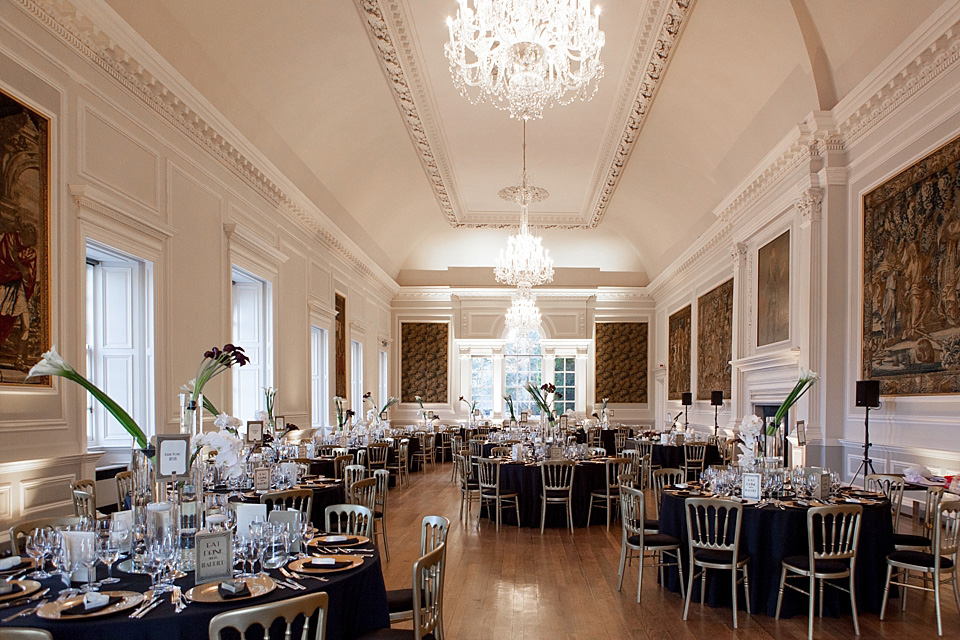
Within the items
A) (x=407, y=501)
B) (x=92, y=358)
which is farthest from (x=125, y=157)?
(x=407, y=501)

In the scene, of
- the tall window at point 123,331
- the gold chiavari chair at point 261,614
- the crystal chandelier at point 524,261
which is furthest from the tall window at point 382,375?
the gold chiavari chair at point 261,614

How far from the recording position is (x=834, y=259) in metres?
9.02

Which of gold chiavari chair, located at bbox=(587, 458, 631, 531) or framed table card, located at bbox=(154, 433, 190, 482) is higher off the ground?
framed table card, located at bbox=(154, 433, 190, 482)

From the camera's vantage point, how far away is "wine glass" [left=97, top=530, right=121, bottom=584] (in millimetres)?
3521

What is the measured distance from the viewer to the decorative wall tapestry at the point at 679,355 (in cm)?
1756

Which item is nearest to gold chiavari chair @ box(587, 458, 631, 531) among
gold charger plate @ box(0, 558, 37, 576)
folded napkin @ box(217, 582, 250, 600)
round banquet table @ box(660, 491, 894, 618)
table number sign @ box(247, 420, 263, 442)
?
round banquet table @ box(660, 491, 894, 618)

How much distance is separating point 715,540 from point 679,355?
13.3 m

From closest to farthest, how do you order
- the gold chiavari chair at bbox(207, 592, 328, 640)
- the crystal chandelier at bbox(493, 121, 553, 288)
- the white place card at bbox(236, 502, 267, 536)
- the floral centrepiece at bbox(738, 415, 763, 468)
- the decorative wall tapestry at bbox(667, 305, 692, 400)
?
the gold chiavari chair at bbox(207, 592, 328, 640) < the white place card at bbox(236, 502, 267, 536) < the floral centrepiece at bbox(738, 415, 763, 468) < the crystal chandelier at bbox(493, 121, 553, 288) < the decorative wall tapestry at bbox(667, 305, 692, 400)

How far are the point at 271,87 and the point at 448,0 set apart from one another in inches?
102

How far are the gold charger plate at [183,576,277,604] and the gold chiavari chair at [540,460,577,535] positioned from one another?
19.2 feet

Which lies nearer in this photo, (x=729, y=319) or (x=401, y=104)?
(x=401, y=104)

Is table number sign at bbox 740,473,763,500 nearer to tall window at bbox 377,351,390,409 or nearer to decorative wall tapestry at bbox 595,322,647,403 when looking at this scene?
tall window at bbox 377,351,390,409

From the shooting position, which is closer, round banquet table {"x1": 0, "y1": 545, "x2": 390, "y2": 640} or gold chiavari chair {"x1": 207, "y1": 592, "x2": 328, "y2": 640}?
gold chiavari chair {"x1": 207, "y1": 592, "x2": 328, "y2": 640}

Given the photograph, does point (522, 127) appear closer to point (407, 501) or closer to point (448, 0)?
point (448, 0)
